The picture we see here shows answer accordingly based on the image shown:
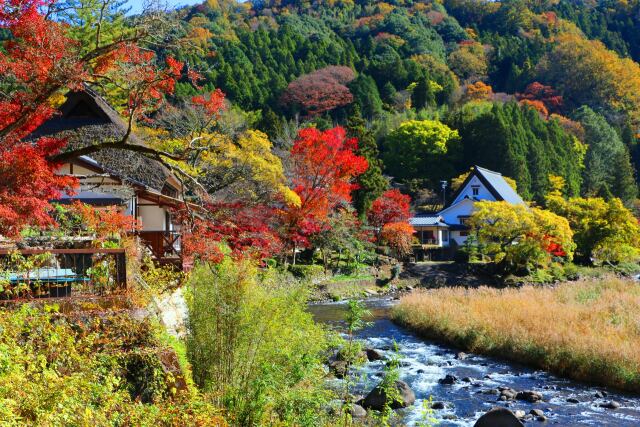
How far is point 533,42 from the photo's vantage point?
78.7 meters

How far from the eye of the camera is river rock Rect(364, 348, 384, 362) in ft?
48.9

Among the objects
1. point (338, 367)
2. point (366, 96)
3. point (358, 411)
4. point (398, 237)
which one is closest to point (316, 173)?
point (398, 237)

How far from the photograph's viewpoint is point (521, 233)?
1192 inches

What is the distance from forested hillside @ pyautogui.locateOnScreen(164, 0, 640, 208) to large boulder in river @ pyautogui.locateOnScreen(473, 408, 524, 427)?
24.0m

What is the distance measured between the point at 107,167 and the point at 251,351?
8.35 m

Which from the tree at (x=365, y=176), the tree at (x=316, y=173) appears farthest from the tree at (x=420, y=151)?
the tree at (x=316, y=173)

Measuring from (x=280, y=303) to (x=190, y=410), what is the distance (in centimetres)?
251

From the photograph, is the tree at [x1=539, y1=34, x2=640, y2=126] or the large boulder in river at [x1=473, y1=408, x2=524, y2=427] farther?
the tree at [x1=539, y1=34, x2=640, y2=126]

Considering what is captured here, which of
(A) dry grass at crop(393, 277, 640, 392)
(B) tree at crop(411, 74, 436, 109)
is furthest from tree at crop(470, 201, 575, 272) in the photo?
(B) tree at crop(411, 74, 436, 109)

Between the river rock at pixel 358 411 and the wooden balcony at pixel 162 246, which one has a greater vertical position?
the wooden balcony at pixel 162 246

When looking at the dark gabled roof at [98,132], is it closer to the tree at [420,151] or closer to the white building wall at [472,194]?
the white building wall at [472,194]

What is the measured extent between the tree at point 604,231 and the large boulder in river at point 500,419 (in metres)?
28.1

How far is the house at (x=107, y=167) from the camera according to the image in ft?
47.2

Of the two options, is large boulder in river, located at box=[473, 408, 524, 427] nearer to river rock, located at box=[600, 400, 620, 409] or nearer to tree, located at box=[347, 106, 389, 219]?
river rock, located at box=[600, 400, 620, 409]
